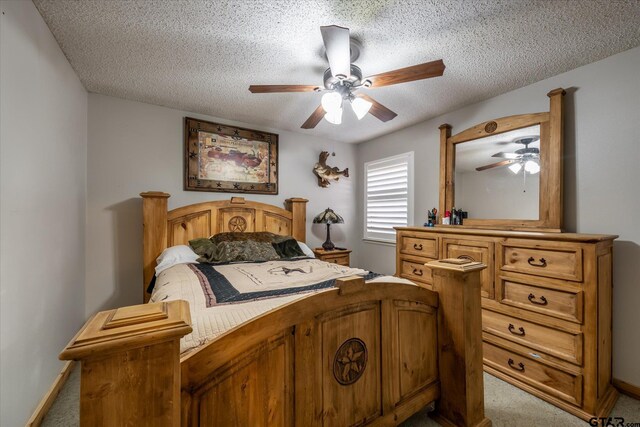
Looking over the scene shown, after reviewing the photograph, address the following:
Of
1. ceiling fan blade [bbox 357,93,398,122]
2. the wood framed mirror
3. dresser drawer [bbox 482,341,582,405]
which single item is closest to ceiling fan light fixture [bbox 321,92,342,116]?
ceiling fan blade [bbox 357,93,398,122]

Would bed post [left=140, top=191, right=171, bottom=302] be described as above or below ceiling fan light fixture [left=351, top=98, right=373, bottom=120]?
below

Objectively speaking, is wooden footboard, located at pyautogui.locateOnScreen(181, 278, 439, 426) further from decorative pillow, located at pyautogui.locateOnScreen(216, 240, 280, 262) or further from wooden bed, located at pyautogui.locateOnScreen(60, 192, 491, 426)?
decorative pillow, located at pyautogui.locateOnScreen(216, 240, 280, 262)

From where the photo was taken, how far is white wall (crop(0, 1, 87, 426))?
133 centimetres

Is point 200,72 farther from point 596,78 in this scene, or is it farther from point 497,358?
point 497,358

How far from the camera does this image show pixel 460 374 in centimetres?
147

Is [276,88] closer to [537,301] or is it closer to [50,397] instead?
[537,301]

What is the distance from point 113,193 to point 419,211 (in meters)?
3.46

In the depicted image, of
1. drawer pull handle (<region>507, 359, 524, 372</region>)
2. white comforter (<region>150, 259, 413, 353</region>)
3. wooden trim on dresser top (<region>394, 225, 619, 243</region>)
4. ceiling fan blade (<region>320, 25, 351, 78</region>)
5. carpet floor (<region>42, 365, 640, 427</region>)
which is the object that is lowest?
carpet floor (<region>42, 365, 640, 427</region>)

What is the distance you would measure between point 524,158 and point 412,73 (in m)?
1.59

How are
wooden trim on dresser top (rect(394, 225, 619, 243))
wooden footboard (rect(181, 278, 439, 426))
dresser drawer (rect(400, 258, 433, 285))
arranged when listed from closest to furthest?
wooden footboard (rect(181, 278, 439, 426)), wooden trim on dresser top (rect(394, 225, 619, 243)), dresser drawer (rect(400, 258, 433, 285))

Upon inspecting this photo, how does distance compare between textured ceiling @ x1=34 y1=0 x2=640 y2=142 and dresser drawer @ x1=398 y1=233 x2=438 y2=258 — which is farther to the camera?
dresser drawer @ x1=398 y1=233 x2=438 y2=258

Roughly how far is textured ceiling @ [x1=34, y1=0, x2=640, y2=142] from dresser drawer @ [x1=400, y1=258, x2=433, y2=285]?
5.71 ft

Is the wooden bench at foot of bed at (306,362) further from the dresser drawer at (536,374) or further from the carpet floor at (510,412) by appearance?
the dresser drawer at (536,374)

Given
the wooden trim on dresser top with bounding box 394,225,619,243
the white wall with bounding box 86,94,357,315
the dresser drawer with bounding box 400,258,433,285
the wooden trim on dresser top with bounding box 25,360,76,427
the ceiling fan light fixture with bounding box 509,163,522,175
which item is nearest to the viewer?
the wooden trim on dresser top with bounding box 25,360,76,427
